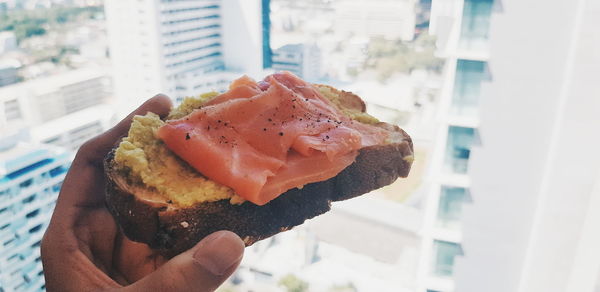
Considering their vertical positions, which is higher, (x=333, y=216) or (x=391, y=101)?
(x=391, y=101)

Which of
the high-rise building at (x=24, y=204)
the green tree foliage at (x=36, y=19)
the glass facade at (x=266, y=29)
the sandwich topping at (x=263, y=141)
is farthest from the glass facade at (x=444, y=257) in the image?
the green tree foliage at (x=36, y=19)

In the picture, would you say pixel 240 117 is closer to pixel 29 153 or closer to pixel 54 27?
pixel 29 153

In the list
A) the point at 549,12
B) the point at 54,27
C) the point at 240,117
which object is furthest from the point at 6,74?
the point at 549,12

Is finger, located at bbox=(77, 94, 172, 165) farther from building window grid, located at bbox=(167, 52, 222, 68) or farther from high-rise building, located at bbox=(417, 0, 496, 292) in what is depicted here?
building window grid, located at bbox=(167, 52, 222, 68)

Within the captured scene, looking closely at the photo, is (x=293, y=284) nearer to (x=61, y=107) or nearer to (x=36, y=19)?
(x=61, y=107)

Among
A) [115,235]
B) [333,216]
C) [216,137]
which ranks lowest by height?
[333,216]
